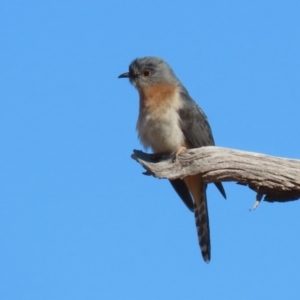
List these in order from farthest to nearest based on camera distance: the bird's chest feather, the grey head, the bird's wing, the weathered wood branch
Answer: the grey head, the bird's wing, the bird's chest feather, the weathered wood branch

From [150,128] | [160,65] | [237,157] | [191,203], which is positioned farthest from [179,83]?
[237,157]

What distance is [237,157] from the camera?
8172mm

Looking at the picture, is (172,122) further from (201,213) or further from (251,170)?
(251,170)

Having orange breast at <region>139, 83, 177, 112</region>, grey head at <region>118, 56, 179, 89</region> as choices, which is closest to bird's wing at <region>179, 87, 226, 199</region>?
orange breast at <region>139, 83, 177, 112</region>

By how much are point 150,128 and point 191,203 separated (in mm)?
1252

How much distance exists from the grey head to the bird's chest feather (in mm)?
262

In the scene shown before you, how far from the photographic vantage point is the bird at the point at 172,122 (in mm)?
9375

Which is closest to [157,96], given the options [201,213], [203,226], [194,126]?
[194,126]

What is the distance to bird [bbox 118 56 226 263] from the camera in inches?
369

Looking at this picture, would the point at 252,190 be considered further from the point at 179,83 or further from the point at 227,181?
the point at 179,83

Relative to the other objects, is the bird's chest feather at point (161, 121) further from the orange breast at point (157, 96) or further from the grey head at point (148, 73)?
the grey head at point (148, 73)

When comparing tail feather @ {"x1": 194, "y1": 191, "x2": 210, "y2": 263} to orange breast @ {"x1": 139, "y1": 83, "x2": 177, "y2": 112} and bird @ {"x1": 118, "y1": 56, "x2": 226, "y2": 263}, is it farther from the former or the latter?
orange breast @ {"x1": 139, "y1": 83, "x2": 177, "y2": 112}

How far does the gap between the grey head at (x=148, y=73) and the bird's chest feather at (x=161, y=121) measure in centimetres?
26

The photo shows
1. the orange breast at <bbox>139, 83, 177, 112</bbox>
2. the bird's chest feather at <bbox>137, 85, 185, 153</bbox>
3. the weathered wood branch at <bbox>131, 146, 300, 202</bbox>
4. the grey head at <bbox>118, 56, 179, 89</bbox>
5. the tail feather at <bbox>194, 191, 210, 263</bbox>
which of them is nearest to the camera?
the weathered wood branch at <bbox>131, 146, 300, 202</bbox>
